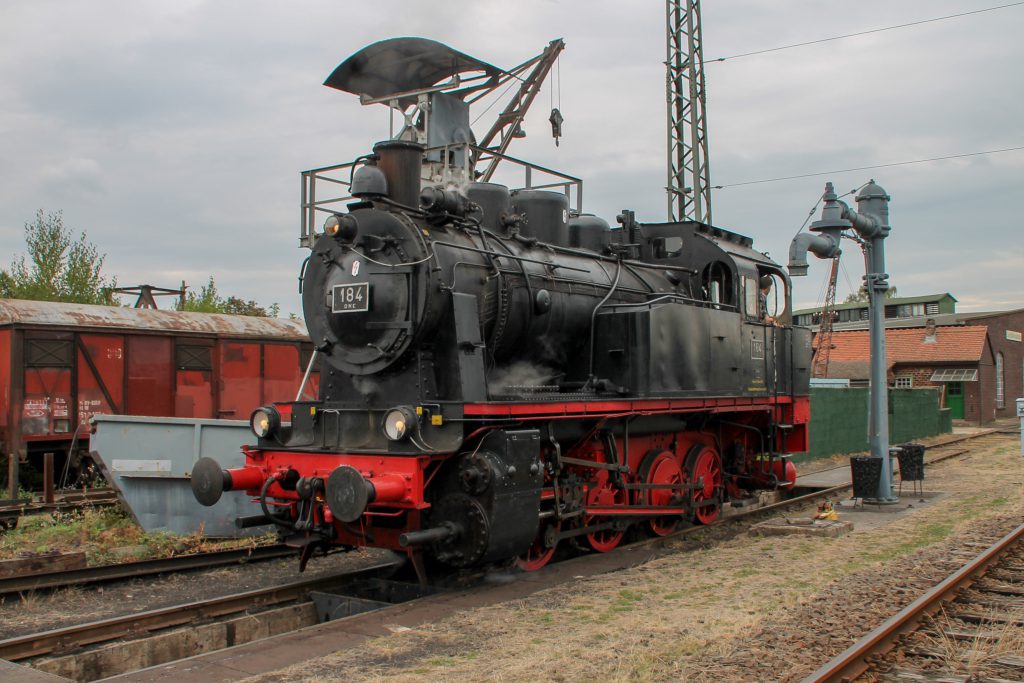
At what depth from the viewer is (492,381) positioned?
8203 millimetres

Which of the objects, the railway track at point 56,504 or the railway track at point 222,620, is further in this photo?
the railway track at point 56,504

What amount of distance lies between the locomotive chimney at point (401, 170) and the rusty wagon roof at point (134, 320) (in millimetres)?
9739

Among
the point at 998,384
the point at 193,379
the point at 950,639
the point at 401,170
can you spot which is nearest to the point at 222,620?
the point at 401,170

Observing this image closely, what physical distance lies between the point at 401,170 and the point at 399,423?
2.44 meters

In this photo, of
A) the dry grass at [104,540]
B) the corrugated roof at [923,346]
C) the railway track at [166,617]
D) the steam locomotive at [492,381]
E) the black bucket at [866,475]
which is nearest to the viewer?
the railway track at [166,617]

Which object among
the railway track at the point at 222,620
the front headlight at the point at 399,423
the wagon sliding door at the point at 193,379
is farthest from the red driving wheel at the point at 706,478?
the wagon sliding door at the point at 193,379

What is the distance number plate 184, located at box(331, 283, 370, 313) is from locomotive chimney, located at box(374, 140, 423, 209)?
90 cm

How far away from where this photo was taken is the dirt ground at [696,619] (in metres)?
5.23

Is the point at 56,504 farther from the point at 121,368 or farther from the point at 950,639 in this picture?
the point at 950,639

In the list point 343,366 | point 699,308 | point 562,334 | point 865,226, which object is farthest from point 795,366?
point 343,366

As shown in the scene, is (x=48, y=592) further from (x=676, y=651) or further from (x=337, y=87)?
(x=337, y=87)

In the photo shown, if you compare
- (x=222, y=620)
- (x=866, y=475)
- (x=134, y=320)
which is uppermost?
(x=134, y=320)

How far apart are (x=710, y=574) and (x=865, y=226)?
6.11m

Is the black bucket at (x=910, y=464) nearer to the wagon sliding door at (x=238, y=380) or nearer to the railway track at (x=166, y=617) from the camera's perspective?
the railway track at (x=166, y=617)
